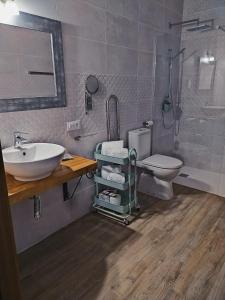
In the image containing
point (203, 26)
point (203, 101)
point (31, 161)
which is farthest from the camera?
point (203, 101)

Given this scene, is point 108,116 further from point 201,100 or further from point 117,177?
point 201,100

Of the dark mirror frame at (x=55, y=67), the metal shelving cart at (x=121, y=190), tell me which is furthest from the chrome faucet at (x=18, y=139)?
the metal shelving cart at (x=121, y=190)

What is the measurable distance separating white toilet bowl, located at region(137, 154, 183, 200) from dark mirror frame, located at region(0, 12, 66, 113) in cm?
125

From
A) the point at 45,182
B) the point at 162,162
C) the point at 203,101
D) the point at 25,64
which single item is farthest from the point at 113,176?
the point at 203,101

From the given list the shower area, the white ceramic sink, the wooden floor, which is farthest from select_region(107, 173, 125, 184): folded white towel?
the shower area

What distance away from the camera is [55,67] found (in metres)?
1.81

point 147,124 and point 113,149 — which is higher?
point 147,124

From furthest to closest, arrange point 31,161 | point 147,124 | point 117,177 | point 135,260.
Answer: point 147,124 < point 117,177 < point 135,260 < point 31,161

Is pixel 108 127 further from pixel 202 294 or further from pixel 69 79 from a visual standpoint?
pixel 202 294

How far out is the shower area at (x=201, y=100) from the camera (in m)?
3.00

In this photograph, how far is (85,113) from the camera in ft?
7.00

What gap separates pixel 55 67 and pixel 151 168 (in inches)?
59.1

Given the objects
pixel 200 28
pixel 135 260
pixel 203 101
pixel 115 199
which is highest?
pixel 200 28

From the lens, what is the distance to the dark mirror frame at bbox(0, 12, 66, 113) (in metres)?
1.55
